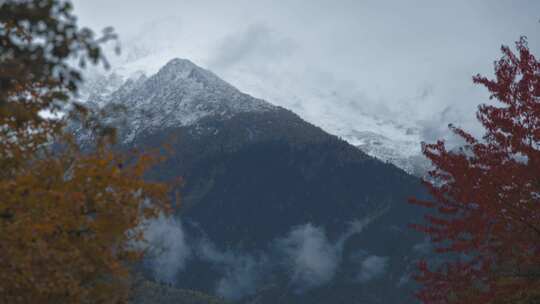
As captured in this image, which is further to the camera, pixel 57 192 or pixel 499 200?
pixel 499 200

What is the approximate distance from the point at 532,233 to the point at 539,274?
1.84 m

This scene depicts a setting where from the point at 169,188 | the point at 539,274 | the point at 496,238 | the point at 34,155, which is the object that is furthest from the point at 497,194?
the point at 34,155

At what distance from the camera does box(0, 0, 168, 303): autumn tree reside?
968 centimetres

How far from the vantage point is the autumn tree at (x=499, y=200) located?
59.5 feet

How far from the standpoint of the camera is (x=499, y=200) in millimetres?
18266

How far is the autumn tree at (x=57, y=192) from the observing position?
9.68 metres

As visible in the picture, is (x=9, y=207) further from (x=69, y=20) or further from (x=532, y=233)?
(x=532, y=233)

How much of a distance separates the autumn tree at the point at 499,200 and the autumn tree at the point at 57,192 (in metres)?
9.80

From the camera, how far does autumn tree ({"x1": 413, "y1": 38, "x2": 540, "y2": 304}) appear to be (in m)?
18.1

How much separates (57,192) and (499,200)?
493 inches

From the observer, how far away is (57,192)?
1170cm

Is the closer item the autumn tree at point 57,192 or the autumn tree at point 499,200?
the autumn tree at point 57,192

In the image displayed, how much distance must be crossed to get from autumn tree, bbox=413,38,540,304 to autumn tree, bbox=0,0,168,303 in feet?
32.2

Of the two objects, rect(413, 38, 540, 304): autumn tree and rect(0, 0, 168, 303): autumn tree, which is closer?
rect(0, 0, 168, 303): autumn tree
